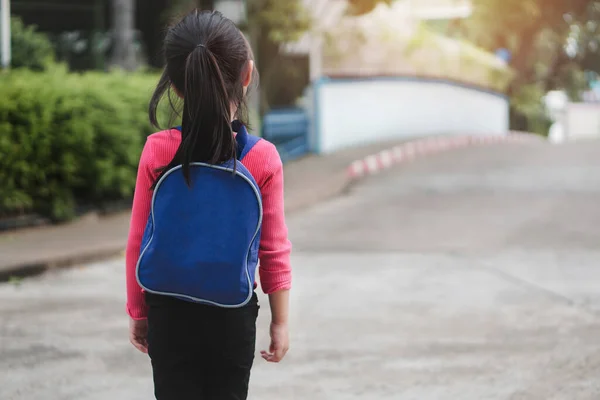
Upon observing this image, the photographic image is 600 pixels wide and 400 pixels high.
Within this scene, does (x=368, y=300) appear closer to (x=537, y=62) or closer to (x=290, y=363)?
(x=290, y=363)

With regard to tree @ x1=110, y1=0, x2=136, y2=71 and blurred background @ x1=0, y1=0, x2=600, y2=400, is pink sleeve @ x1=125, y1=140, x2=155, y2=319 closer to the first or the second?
blurred background @ x1=0, y1=0, x2=600, y2=400

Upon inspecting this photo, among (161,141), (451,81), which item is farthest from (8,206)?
(451,81)

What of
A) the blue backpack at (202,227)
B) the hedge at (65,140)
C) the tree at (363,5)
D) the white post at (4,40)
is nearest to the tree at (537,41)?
the tree at (363,5)

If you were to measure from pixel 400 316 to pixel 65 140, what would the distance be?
16.9 ft

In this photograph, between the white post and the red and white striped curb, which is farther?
the red and white striped curb

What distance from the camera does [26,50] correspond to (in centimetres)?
1515

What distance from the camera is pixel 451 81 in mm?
28406

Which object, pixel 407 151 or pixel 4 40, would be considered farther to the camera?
pixel 407 151

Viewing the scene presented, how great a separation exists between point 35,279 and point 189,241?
640 centimetres

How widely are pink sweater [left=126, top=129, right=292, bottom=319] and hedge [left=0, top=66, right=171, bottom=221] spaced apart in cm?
801

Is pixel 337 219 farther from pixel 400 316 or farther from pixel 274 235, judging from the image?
pixel 274 235

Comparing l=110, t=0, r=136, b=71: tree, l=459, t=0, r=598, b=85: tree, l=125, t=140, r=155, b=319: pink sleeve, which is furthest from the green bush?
l=459, t=0, r=598, b=85: tree

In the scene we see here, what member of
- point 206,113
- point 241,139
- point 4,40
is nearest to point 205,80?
point 206,113

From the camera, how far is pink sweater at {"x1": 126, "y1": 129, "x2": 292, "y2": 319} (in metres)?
2.98
